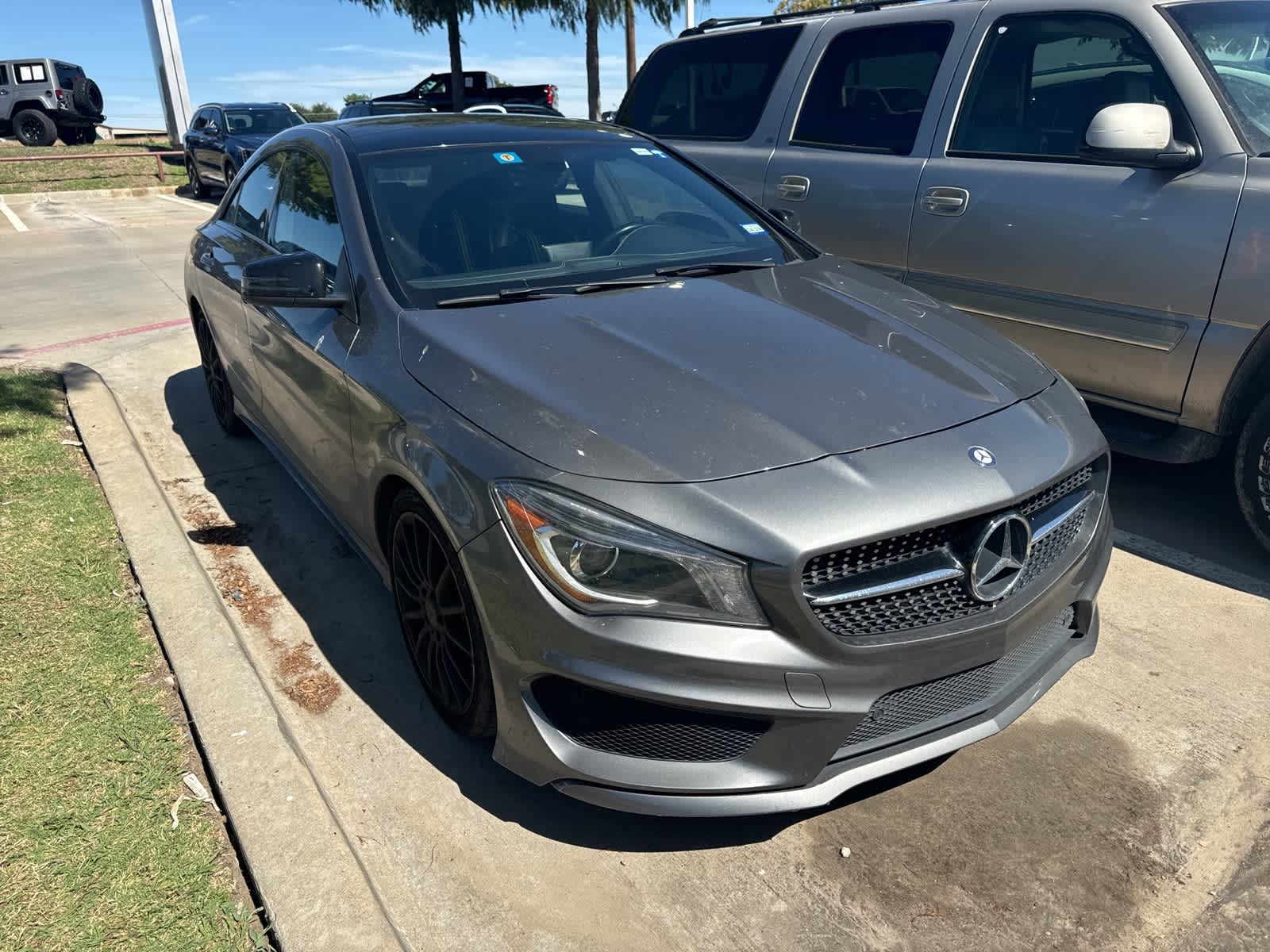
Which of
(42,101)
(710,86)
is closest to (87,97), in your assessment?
(42,101)

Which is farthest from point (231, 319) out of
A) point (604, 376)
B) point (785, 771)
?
point (785, 771)

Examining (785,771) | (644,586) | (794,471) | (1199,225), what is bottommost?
(785,771)

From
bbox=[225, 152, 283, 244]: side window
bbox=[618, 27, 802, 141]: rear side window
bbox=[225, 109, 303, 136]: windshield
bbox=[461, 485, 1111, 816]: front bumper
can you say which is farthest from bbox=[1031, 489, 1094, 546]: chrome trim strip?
bbox=[225, 109, 303, 136]: windshield

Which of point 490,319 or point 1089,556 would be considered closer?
point 1089,556

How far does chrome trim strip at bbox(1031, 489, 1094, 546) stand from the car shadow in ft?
2.50

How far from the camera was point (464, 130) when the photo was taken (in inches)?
150

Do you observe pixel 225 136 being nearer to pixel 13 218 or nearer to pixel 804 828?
pixel 13 218

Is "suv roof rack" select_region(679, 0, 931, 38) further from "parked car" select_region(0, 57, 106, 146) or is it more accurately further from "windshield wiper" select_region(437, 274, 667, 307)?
"parked car" select_region(0, 57, 106, 146)

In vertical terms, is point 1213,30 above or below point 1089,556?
above

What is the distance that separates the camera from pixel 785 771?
2213mm

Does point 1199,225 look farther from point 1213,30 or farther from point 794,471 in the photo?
point 794,471

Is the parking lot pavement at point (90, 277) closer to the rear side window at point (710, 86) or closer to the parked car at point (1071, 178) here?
the rear side window at point (710, 86)

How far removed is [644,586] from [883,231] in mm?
3112

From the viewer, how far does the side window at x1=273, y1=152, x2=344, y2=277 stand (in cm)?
340
